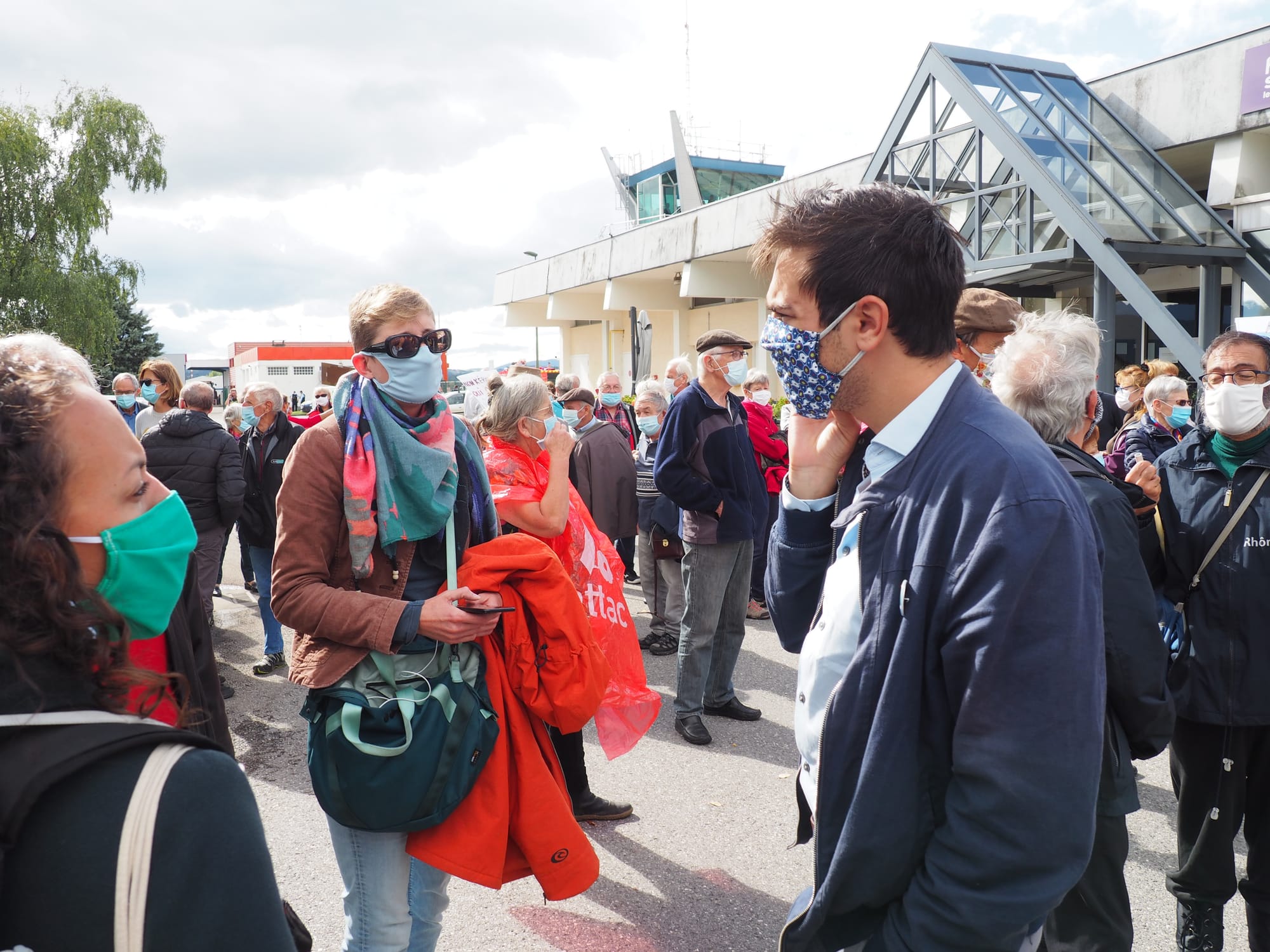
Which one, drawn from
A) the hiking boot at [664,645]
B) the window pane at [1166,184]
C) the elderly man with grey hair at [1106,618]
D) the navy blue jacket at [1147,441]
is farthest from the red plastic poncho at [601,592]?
the window pane at [1166,184]

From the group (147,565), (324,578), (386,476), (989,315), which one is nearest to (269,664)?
(324,578)

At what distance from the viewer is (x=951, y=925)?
1.22m

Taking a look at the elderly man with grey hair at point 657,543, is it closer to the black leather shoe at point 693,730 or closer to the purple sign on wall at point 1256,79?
the black leather shoe at point 693,730

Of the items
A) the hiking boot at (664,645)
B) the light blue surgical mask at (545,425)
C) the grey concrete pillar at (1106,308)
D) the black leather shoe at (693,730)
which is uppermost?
the grey concrete pillar at (1106,308)

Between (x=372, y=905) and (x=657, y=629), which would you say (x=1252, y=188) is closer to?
(x=657, y=629)

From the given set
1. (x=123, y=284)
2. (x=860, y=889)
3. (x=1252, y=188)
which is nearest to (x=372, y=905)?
(x=860, y=889)

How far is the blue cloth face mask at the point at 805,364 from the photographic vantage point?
4.93ft

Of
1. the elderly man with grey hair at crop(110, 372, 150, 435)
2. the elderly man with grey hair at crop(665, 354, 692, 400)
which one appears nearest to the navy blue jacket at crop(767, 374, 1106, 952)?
the elderly man with grey hair at crop(665, 354, 692, 400)

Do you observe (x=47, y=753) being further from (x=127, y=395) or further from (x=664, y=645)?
(x=127, y=395)

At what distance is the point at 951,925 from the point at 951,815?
0.15m

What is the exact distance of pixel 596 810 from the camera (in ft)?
12.8

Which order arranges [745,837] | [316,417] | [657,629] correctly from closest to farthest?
[745,837] → [657,629] → [316,417]

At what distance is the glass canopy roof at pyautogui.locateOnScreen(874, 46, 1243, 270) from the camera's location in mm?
10758

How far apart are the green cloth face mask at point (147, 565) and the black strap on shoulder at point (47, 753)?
31cm
